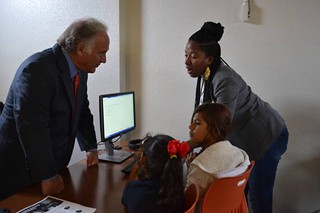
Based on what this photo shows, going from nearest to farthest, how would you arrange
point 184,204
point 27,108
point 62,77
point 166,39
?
1. point 184,204
2. point 27,108
3. point 62,77
4. point 166,39

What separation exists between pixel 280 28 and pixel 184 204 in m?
1.54

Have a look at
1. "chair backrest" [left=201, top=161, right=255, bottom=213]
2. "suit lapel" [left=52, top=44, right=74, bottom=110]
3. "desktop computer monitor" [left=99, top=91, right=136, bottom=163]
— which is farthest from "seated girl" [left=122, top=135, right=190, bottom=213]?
"desktop computer monitor" [left=99, top=91, right=136, bottom=163]

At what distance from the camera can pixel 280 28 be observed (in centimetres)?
207

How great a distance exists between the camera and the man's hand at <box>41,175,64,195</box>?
130 cm

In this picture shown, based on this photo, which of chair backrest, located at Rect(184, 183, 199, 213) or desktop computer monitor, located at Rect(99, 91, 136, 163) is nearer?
chair backrest, located at Rect(184, 183, 199, 213)

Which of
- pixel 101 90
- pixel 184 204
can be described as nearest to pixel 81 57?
pixel 184 204

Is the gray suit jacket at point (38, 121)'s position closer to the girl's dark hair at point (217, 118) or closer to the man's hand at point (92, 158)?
the man's hand at point (92, 158)

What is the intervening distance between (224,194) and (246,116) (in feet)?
2.46

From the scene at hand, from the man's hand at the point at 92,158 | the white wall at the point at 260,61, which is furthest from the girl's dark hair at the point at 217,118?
the white wall at the point at 260,61

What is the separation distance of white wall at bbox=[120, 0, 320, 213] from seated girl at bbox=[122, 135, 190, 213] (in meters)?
1.26

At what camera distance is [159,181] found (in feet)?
3.67

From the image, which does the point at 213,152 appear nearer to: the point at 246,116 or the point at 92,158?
the point at 246,116

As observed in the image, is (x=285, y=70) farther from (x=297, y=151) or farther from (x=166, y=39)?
(x=166, y=39)

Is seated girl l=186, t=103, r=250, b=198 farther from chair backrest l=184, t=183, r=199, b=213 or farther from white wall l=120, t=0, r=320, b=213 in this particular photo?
white wall l=120, t=0, r=320, b=213
